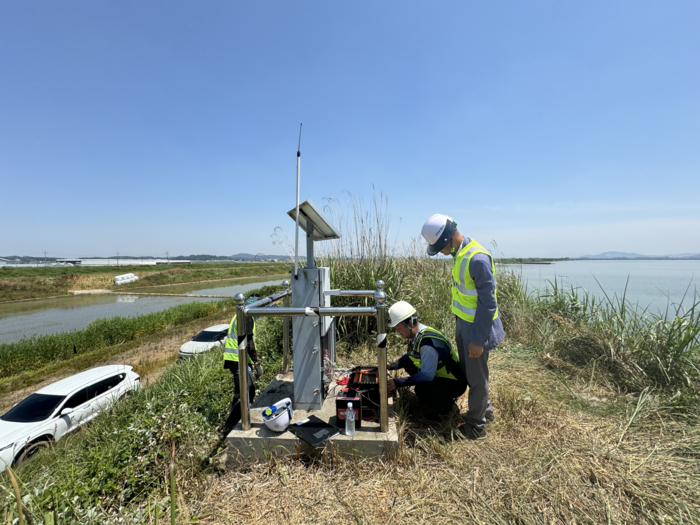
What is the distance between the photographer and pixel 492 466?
7.77 feet

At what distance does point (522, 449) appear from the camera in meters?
2.55

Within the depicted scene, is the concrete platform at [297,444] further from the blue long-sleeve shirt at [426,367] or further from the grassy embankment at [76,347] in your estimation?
the grassy embankment at [76,347]

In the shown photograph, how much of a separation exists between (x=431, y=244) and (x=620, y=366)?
3159 millimetres

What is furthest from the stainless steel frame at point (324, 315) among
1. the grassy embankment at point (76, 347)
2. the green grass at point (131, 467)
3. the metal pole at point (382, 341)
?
the grassy embankment at point (76, 347)

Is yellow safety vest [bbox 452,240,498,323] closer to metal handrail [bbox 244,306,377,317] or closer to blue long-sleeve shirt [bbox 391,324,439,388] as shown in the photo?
blue long-sleeve shirt [bbox 391,324,439,388]

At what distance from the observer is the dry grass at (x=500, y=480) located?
1.93 meters

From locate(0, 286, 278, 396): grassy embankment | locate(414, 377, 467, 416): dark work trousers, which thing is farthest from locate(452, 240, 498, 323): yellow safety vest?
locate(0, 286, 278, 396): grassy embankment

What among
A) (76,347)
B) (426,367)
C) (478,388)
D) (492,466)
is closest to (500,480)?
(492,466)

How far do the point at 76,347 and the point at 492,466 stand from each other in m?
22.2

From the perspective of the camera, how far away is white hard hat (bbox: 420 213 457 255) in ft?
9.59

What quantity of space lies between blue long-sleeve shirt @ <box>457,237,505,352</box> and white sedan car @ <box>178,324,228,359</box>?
11.0 metres

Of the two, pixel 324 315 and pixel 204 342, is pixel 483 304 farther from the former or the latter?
pixel 204 342

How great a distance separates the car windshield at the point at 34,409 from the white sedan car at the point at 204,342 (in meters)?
4.16

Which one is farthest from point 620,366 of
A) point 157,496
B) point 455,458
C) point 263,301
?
point 157,496
